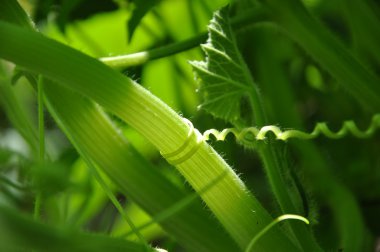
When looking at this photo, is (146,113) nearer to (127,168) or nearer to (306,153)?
(127,168)

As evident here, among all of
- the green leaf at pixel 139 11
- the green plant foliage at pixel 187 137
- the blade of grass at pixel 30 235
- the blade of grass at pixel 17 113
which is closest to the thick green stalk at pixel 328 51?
the green plant foliage at pixel 187 137

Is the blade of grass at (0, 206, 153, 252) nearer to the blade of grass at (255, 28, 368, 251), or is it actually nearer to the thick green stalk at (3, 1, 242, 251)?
the thick green stalk at (3, 1, 242, 251)

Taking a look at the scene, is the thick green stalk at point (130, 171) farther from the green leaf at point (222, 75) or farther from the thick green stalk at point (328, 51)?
the thick green stalk at point (328, 51)

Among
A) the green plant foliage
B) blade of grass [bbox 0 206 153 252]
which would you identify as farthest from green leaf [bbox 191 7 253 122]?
blade of grass [bbox 0 206 153 252]

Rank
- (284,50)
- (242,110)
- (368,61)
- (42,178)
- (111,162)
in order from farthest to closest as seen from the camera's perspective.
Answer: (284,50) → (368,61) → (242,110) → (111,162) → (42,178)

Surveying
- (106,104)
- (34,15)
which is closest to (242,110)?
(106,104)

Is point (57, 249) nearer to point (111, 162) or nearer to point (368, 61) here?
point (111, 162)

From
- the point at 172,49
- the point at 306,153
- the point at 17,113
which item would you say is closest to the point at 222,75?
the point at 172,49
